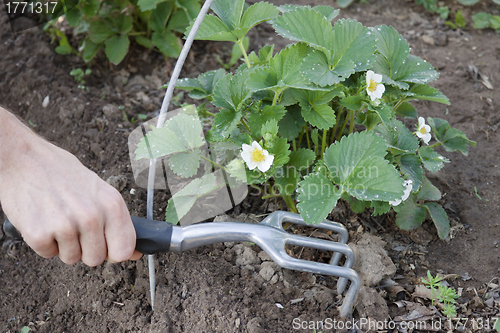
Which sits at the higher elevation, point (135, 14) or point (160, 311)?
point (135, 14)

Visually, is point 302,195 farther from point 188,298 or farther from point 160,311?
point 160,311

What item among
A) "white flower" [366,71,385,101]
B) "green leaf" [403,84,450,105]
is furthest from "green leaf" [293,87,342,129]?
"green leaf" [403,84,450,105]

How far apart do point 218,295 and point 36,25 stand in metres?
2.39

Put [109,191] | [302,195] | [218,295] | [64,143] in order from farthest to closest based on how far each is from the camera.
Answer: [64,143]
[218,295]
[302,195]
[109,191]

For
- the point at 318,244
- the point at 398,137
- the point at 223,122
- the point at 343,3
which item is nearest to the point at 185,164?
the point at 223,122

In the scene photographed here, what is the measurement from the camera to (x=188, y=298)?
1.51 meters

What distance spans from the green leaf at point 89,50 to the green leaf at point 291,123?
5.01 ft

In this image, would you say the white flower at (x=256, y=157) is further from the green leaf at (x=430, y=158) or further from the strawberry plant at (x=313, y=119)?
the green leaf at (x=430, y=158)

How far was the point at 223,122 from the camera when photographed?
4.85ft

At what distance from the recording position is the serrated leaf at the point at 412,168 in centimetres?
156

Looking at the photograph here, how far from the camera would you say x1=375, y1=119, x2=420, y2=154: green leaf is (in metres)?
1.59

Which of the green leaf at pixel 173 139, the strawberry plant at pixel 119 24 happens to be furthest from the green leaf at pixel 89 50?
the green leaf at pixel 173 139

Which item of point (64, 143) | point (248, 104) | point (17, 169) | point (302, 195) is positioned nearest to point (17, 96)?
point (64, 143)

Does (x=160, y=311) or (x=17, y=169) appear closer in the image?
(x=17, y=169)
